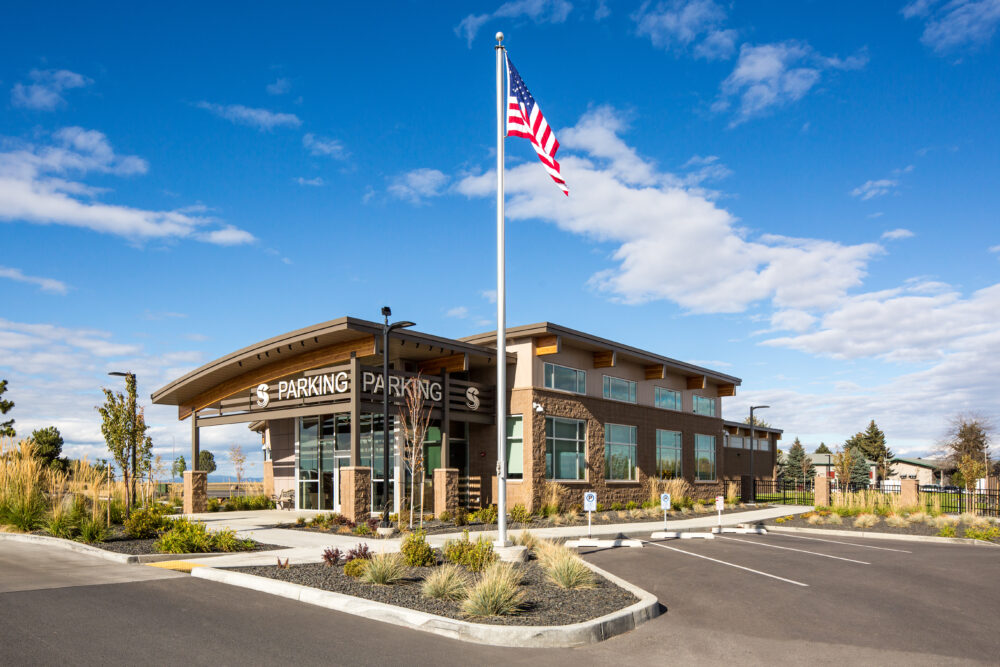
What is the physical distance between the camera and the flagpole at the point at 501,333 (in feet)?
49.5

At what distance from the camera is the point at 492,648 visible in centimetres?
851

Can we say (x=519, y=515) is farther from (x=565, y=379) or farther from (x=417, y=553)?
(x=417, y=553)

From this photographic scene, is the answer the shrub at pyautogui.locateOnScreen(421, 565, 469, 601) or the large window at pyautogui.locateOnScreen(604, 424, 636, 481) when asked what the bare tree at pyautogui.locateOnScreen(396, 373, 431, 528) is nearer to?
the large window at pyautogui.locateOnScreen(604, 424, 636, 481)

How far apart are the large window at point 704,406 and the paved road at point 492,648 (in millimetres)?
24425

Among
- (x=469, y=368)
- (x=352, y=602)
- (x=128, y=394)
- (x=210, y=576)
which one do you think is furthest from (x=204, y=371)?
(x=352, y=602)

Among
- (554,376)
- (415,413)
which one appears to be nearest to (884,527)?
(554,376)

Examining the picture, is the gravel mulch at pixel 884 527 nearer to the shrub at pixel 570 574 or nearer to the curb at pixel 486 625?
the shrub at pixel 570 574

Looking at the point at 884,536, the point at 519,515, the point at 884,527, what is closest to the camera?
the point at 884,536

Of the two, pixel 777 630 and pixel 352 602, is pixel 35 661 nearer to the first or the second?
pixel 352 602

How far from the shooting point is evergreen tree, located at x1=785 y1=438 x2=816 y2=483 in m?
82.0

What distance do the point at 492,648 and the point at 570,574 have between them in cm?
345

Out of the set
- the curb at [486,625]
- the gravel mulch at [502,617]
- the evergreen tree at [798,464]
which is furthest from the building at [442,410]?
the evergreen tree at [798,464]

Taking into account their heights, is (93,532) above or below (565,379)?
below

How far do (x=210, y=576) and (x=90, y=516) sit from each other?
8.03 m
